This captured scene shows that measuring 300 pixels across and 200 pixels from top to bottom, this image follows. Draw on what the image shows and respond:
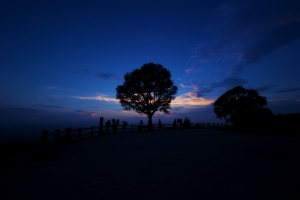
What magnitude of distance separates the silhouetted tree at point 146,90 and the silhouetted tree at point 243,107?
12.7m

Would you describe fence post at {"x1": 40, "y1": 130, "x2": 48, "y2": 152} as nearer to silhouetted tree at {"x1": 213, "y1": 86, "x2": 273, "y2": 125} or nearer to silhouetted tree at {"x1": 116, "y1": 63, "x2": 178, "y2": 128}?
silhouetted tree at {"x1": 116, "y1": 63, "x2": 178, "y2": 128}

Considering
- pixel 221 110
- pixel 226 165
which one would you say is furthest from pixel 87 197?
pixel 221 110

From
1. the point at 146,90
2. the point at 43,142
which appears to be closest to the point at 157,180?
the point at 43,142

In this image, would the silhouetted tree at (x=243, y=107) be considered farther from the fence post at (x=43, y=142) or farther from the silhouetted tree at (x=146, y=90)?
the fence post at (x=43, y=142)

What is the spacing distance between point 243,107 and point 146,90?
20232mm

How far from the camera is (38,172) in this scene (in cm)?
543

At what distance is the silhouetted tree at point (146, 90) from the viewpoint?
28344 mm

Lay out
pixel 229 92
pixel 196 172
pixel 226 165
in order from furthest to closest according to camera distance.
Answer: pixel 229 92
pixel 226 165
pixel 196 172

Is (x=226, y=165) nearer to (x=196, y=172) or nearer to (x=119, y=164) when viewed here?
(x=196, y=172)

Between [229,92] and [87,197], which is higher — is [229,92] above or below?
above

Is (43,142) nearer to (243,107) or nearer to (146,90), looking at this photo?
(146,90)

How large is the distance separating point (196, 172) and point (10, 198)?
5.34m

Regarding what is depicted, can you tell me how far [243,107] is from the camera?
29875 mm

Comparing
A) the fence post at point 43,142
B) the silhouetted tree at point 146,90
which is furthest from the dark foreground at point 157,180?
the silhouetted tree at point 146,90
